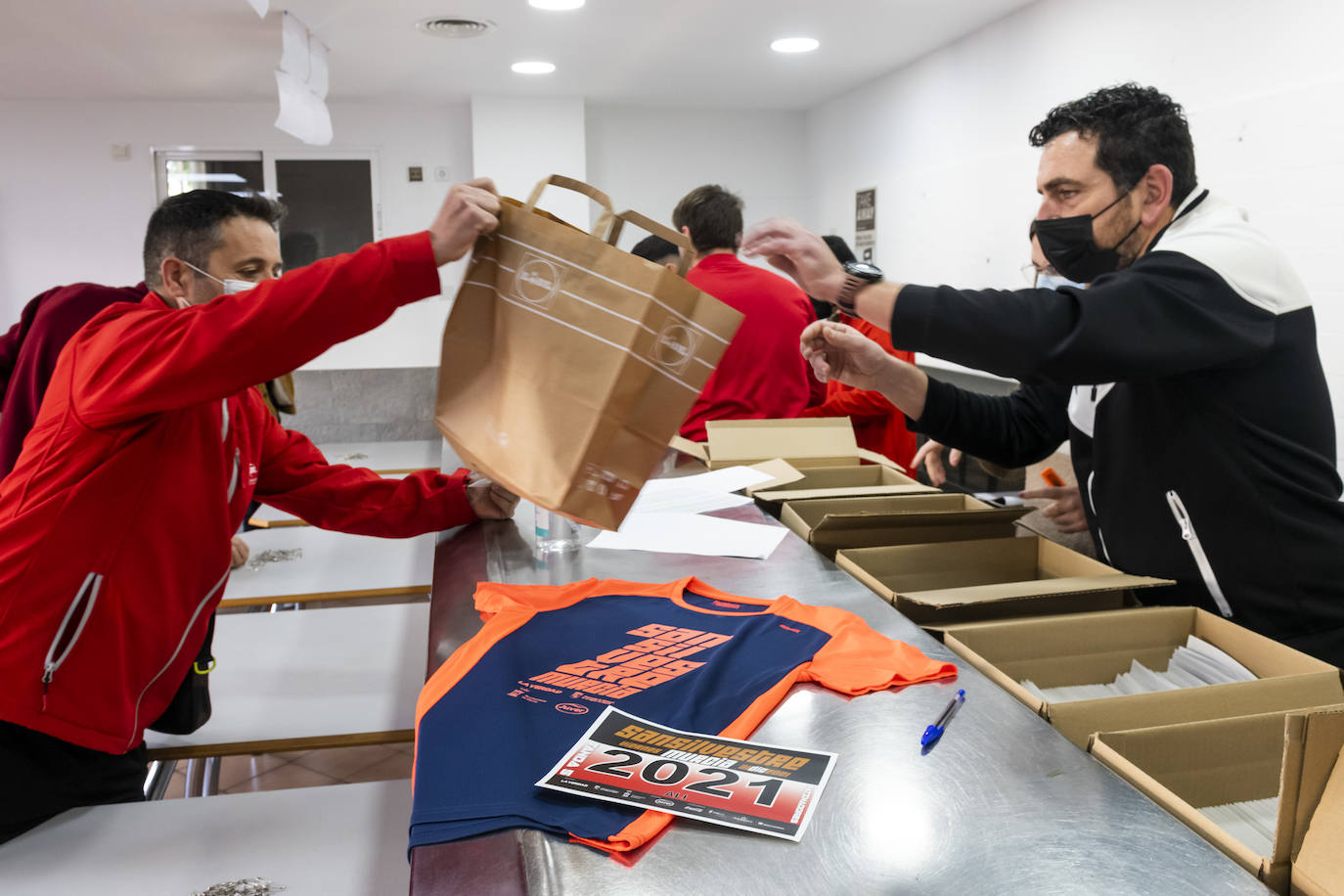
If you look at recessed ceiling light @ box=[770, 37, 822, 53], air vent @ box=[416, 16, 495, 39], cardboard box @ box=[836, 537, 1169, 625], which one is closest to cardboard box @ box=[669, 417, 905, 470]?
cardboard box @ box=[836, 537, 1169, 625]

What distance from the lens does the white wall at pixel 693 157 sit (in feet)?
19.2

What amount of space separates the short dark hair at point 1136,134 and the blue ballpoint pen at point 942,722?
3.24ft

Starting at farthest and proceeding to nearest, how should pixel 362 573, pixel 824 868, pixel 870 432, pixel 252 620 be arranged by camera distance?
pixel 870 432 → pixel 362 573 → pixel 252 620 → pixel 824 868

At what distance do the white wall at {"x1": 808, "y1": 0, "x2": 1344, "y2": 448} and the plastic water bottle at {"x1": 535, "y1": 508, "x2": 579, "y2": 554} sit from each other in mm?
2317

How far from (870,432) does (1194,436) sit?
6.21ft

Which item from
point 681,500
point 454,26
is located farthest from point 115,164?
point 681,500

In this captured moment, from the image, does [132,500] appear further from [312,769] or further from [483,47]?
[483,47]

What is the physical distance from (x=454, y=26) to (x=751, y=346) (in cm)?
211

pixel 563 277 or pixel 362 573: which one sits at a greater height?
pixel 563 277

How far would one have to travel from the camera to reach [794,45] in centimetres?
435

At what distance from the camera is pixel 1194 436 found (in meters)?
1.40

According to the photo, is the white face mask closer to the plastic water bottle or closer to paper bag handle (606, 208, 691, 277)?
the plastic water bottle

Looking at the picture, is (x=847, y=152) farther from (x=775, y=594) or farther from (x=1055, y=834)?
(x=1055, y=834)

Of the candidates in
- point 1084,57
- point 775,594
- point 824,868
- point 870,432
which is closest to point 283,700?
point 775,594
